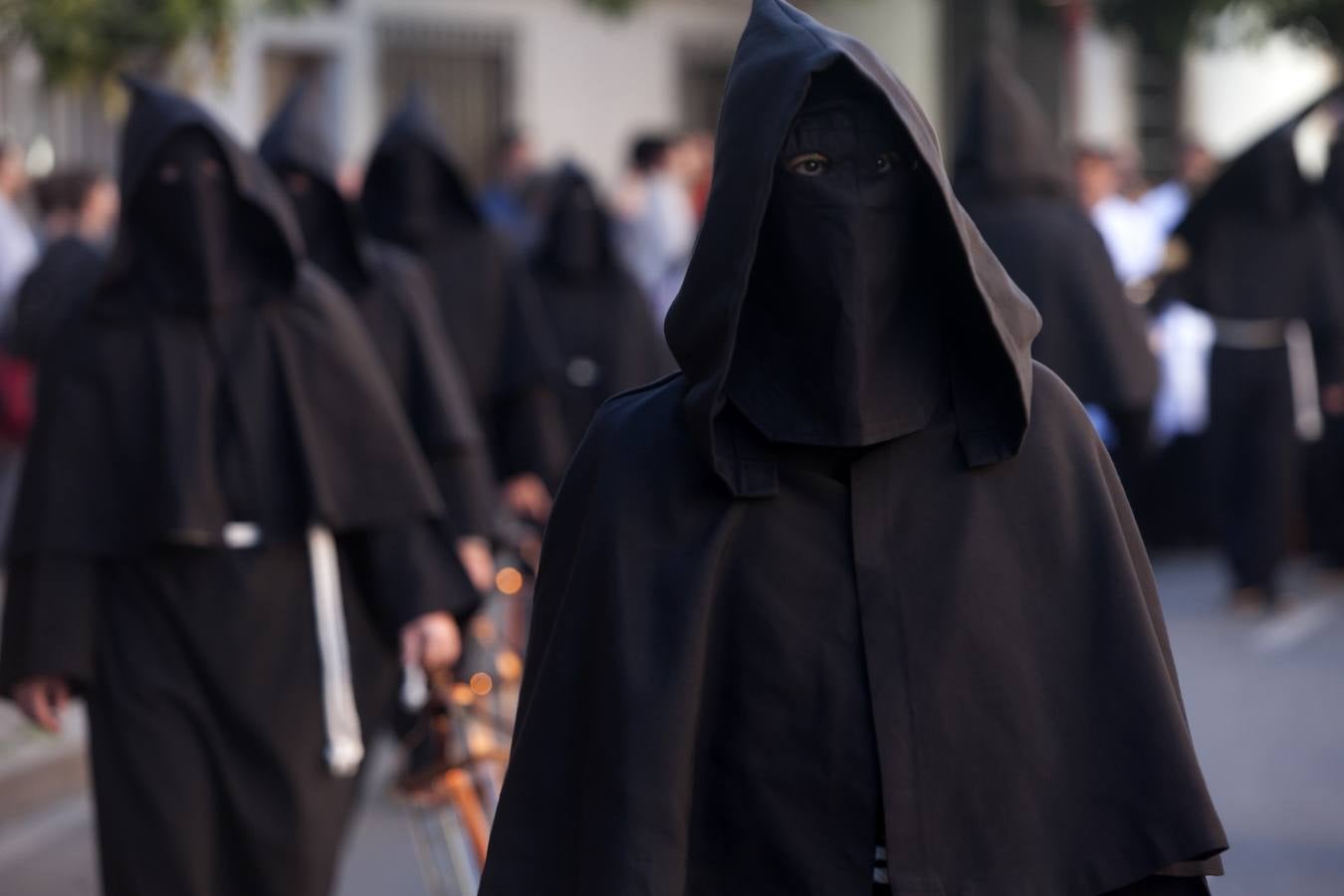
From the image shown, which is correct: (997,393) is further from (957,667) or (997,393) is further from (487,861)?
(487,861)

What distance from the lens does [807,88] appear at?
313 cm

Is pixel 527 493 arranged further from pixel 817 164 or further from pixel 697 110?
pixel 697 110

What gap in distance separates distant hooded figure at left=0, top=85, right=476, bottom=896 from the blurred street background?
177 centimetres

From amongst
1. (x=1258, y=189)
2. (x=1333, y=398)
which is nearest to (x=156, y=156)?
(x=1258, y=189)

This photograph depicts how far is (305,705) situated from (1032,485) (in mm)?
2632

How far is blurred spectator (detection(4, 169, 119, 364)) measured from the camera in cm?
1033

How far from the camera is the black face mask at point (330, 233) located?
7449mm

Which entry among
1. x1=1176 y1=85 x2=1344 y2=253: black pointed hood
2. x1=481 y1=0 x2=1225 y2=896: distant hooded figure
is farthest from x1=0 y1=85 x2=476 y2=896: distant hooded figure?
x1=1176 y1=85 x2=1344 y2=253: black pointed hood

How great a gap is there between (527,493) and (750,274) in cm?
603

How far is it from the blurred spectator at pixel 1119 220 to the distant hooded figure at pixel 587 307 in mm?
5160

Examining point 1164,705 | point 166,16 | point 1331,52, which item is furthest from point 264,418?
point 1331,52

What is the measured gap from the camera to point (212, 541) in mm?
5305

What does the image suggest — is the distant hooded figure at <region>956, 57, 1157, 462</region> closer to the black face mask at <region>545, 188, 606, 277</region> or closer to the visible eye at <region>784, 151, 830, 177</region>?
the black face mask at <region>545, 188, 606, 277</region>

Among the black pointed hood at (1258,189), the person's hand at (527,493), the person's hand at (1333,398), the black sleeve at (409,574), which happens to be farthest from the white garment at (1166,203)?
the black sleeve at (409,574)
